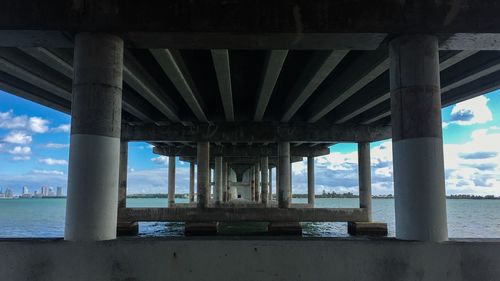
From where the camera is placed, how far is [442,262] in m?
7.69

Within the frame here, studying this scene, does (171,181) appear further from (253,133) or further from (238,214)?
(253,133)

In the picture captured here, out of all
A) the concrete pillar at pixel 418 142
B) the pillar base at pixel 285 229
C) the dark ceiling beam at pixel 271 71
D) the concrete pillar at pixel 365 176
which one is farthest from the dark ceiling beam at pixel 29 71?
the concrete pillar at pixel 365 176

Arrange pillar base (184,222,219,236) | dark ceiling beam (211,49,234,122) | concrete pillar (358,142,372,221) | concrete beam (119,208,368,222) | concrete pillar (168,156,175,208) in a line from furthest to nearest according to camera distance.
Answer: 1. concrete pillar (168,156,175,208)
2. concrete pillar (358,142,372,221)
3. pillar base (184,222,219,236)
4. concrete beam (119,208,368,222)
5. dark ceiling beam (211,49,234,122)

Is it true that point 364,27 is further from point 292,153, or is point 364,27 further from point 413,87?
point 292,153

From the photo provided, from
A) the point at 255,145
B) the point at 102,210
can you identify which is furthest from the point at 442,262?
the point at 255,145

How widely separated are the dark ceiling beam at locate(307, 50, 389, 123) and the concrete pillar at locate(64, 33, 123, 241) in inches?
372

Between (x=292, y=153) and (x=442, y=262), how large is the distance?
43165mm

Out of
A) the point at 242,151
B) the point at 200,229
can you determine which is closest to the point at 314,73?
the point at 200,229

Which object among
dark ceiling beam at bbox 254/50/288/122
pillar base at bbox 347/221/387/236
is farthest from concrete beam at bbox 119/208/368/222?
dark ceiling beam at bbox 254/50/288/122

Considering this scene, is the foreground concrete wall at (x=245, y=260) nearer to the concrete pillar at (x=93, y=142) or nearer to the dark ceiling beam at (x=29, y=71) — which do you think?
the concrete pillar at (x=93, y=142)

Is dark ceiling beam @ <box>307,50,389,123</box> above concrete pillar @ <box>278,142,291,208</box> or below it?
above

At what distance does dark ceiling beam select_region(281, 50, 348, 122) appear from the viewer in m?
13.9

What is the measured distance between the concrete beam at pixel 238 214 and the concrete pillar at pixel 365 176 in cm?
186

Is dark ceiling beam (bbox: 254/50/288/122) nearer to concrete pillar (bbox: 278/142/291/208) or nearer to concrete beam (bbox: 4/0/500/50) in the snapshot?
concrete beam (bbox: 4/0/500/50)
